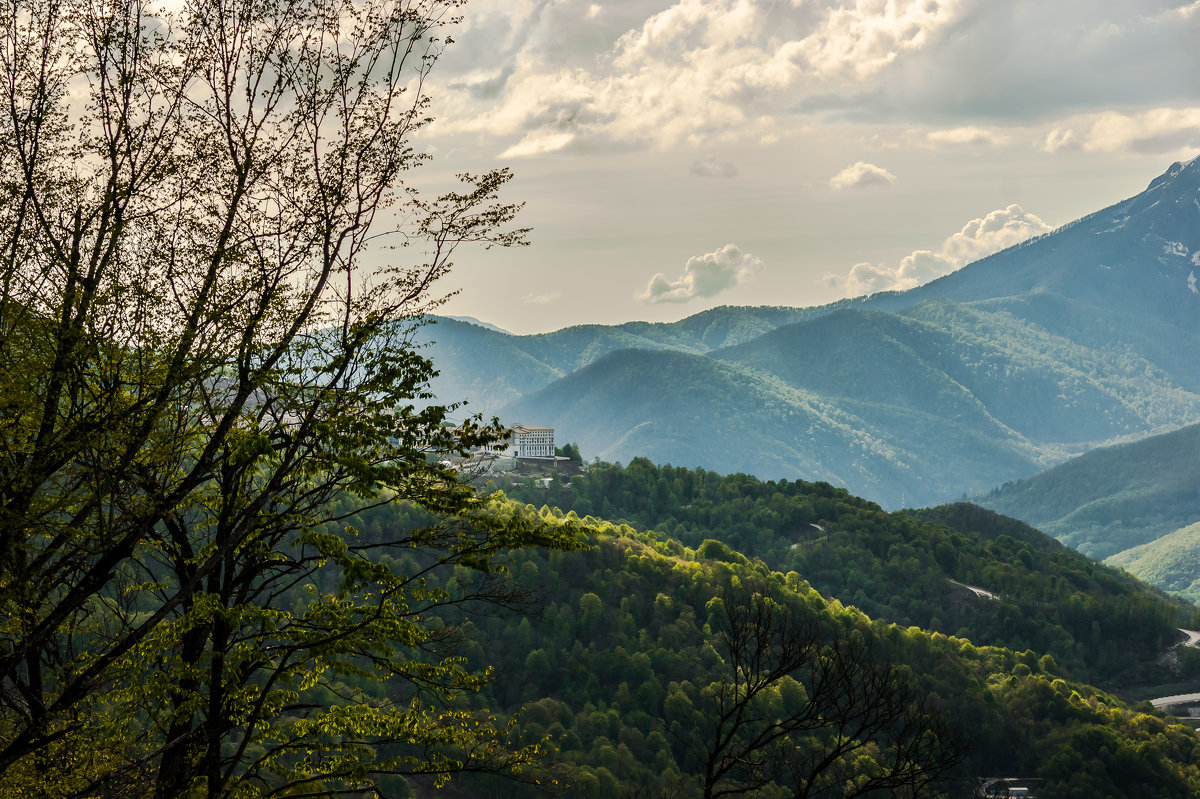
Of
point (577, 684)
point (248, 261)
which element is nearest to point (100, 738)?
point (248, 261)

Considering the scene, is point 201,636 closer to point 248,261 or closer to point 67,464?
point 67,464

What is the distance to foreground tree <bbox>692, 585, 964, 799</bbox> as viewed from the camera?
1853cm

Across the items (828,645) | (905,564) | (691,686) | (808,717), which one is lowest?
(905,564)

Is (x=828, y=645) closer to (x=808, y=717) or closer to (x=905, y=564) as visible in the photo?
(x=808, y=717)

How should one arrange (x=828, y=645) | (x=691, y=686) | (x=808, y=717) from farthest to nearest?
(x=691, y=686) < (x=828, y=645) < (x=808, y=717)

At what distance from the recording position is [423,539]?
47.5ft

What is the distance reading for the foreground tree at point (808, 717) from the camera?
730 inches

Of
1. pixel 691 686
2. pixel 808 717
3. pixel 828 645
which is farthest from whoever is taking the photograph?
pixel 691 686

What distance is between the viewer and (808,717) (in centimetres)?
1858

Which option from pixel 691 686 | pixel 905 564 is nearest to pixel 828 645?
pixel 691 686

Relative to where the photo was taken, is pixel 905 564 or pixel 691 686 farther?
pixel 905 564

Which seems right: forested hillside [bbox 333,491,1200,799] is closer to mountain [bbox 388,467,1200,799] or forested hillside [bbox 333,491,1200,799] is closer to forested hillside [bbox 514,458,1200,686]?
mountain [bbox 388,467,1200,799]

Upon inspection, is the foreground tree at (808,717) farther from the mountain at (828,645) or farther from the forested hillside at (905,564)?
the forested hillside at (905,564)

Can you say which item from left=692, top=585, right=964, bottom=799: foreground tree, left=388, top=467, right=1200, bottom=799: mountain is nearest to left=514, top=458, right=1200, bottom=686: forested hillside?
left=388, top=467, right=1200, bottom=799: mountain
